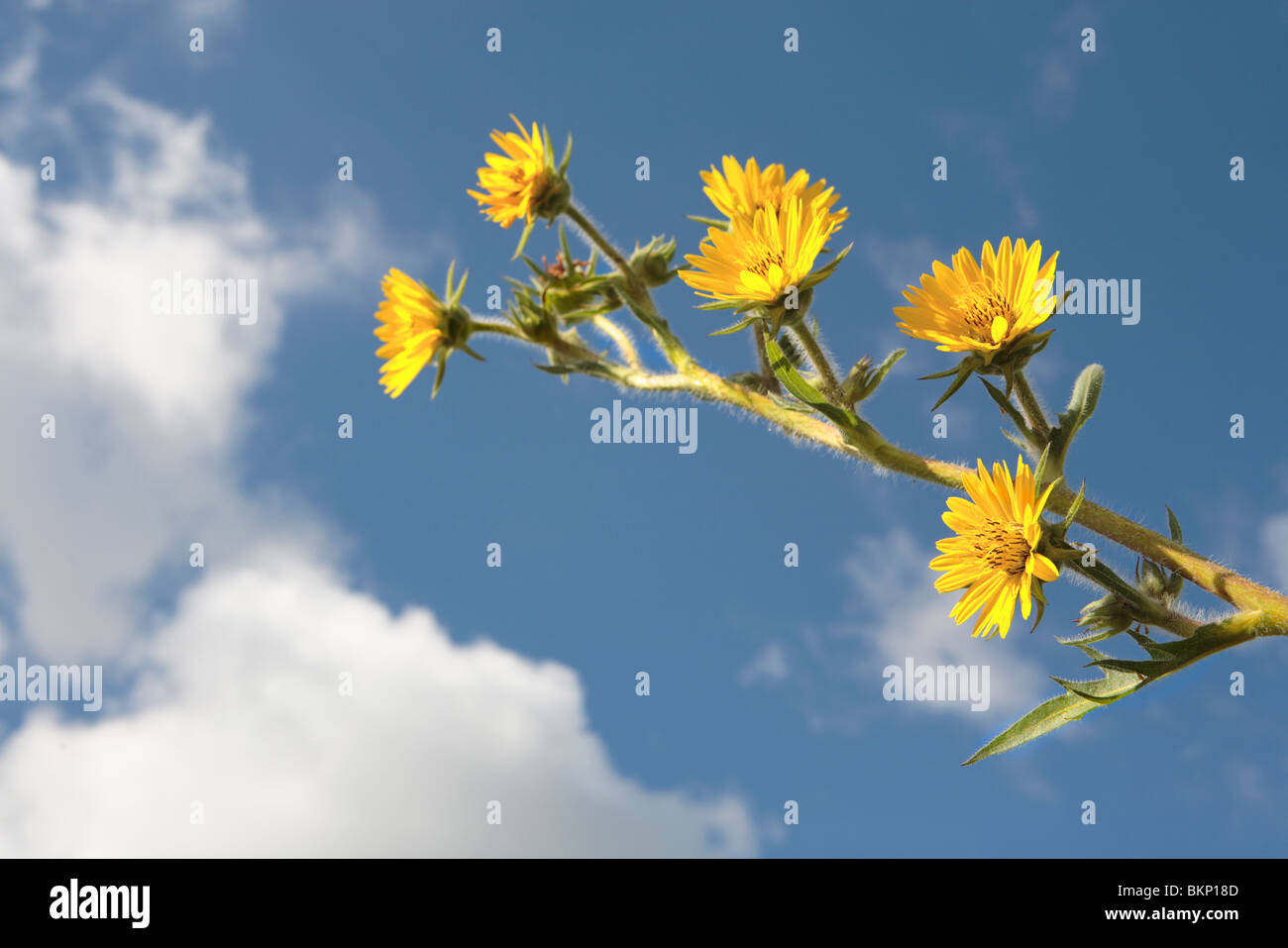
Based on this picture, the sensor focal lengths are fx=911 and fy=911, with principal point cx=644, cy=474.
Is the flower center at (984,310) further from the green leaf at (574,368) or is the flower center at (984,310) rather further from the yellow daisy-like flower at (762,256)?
the green leaf at (574,368)

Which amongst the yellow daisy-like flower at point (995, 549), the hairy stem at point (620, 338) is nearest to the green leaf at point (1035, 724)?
the yellow daisy-like flower at point (995, 549)

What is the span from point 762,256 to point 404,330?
1.09m

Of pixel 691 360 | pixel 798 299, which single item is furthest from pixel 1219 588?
pixel 691 360

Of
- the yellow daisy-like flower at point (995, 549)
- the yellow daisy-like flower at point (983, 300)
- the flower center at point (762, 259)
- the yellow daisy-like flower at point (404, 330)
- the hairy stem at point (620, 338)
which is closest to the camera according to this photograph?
the yellow daisy-like flower at point (995, 549)

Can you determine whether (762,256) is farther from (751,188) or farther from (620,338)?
(620,338)

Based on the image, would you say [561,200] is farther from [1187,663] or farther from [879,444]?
[1187,663]

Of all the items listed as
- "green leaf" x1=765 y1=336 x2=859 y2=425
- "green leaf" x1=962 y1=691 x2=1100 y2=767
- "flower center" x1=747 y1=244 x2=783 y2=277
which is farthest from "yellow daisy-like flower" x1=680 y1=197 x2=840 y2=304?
"green leaf" x1=962 y1=691 x2=1100 y2=767

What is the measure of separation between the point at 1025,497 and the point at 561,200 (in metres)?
1.62

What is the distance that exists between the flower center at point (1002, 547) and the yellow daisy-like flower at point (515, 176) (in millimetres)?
1618

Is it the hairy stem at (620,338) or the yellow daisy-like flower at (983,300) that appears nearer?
the yellow daisy-like flower at (983,300)

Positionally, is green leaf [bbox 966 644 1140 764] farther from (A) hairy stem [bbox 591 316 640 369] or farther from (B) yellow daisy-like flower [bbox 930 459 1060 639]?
(A) hairy stem [bbox 591 316 640 369]

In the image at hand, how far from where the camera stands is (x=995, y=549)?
205 cm

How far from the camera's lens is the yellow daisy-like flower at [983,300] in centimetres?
215

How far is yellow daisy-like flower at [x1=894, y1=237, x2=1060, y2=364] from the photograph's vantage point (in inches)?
84.7
